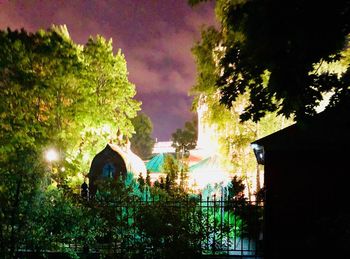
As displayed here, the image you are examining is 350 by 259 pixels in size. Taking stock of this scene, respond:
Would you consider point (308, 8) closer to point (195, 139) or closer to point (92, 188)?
point (92, 188)

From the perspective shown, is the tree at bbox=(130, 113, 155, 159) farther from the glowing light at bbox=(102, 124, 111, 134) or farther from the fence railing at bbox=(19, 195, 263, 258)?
the fence railing at bbox=(19, 195, 263, 258)

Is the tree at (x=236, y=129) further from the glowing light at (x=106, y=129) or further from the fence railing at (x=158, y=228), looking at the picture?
the fence railing at (x=158, y=228)

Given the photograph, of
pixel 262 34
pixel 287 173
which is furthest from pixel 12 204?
pixel 287 173

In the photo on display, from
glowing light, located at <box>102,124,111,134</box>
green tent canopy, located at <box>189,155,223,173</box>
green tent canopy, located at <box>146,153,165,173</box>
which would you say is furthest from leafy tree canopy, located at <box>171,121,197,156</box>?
glowing light, located at <box>102,124,111,134</box>

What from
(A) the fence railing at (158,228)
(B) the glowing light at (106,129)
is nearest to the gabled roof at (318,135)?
(A) the fence railing at (158,228)

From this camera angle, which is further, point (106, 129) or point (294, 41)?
point (106, 129)

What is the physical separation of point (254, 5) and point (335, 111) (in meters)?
4.36

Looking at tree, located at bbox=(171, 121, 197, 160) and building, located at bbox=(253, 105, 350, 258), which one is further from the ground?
tree, located at bbox=(171, 121, 197, 160)

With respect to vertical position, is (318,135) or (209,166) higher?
(318,135)

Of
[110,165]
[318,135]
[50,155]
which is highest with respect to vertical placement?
[318,135]

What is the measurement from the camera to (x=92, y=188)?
18.0 metres

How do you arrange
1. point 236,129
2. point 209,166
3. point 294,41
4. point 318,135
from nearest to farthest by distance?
point 294,41 < point 318,135 < point 236,129 < point 209,166

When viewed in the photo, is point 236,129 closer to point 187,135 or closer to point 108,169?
point 108,169

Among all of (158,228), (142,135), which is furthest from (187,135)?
(158,228)
